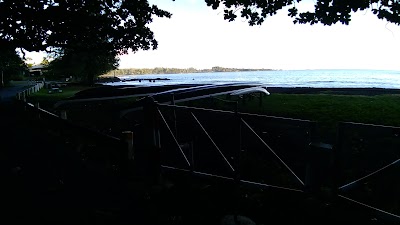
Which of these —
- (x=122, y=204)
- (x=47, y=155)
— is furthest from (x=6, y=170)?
(x=122, y=204)

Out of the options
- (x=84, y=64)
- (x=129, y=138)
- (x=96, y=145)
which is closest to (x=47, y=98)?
(x=96, y=145)

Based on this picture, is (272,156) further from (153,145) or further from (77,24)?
(77,24)

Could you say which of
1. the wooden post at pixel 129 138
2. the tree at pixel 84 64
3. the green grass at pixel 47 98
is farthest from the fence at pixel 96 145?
the tree at pixel 84 64

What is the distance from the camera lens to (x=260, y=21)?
11391mm

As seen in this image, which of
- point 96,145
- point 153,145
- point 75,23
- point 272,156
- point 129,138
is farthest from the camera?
point 75,23

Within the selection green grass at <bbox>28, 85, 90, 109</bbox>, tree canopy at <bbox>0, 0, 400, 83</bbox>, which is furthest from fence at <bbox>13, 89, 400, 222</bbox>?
green grass at <bbox>28, 85, 90, 109</bbox>

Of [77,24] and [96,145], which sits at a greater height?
[77,24]

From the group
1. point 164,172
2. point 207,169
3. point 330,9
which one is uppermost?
point 330,9

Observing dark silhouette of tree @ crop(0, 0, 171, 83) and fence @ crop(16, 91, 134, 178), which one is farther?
dark silhouette of tree @ crop(0, 0, 171, 83)

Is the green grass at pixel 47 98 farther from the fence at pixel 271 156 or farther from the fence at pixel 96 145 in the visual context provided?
the fence at pixel 271 156

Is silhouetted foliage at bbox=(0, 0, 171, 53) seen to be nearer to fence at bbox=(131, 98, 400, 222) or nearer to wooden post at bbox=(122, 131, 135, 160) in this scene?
fence at bbox=(131, 98, 400, 222)

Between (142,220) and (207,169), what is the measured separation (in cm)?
378

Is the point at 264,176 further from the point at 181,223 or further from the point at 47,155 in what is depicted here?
the point at 47,155

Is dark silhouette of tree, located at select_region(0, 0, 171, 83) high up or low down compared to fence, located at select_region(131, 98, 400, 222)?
up
